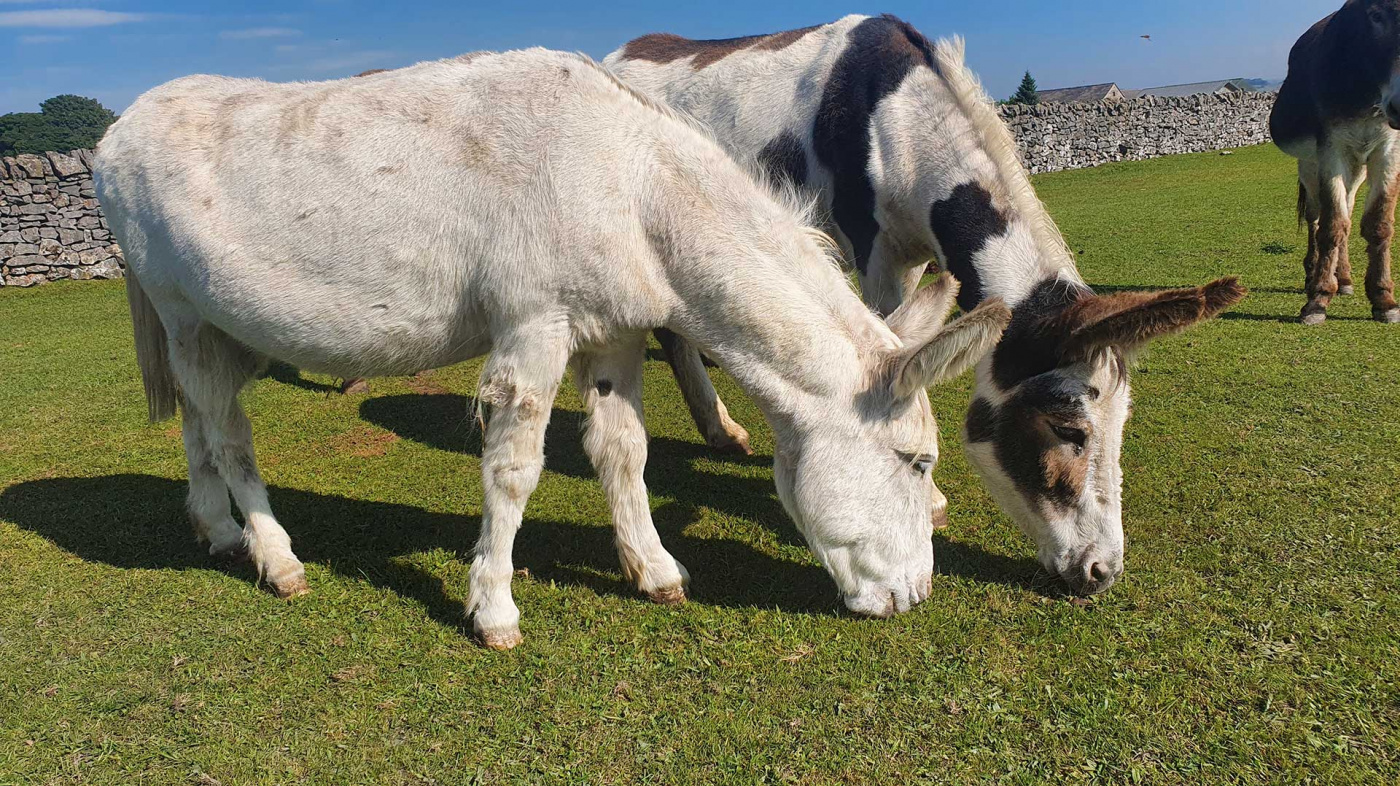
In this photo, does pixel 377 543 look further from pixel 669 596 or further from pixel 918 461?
pixel 918 461

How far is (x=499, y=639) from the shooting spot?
3.43m

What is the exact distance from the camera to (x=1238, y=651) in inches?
122

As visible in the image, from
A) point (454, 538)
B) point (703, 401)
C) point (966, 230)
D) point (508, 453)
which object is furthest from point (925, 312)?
point (454, 538)

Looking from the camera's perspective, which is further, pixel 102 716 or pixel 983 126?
pixel 983 126

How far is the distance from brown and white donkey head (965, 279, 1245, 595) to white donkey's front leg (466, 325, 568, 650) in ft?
6.32

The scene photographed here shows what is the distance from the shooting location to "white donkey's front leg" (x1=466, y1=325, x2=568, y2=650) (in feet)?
10.7

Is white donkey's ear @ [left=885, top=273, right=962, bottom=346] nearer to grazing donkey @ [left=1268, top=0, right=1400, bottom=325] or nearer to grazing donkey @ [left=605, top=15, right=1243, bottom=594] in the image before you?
grazing donkey @ [left=605, top=15, right=1243, bottom=594]

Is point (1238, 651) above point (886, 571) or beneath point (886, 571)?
beneath

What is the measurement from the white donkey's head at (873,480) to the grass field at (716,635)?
9.9 inches

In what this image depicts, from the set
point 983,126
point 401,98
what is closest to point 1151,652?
point 983,126

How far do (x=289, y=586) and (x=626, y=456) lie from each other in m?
1.75

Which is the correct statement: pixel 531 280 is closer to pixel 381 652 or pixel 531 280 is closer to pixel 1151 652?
pixel 381 652

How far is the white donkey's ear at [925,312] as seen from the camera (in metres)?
3.39

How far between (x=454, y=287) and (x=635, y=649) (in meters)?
1.67
